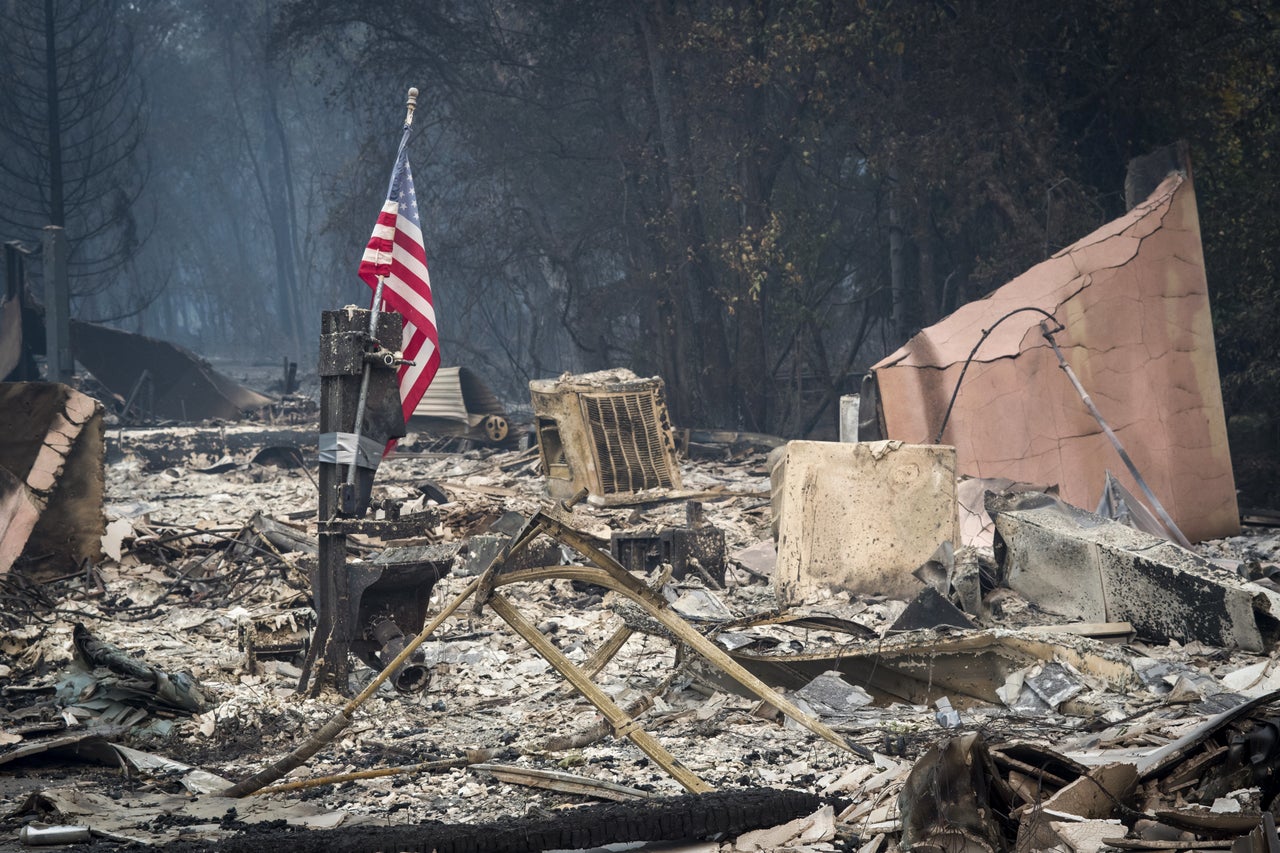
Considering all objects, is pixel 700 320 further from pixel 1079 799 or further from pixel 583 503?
pixel 1079 799

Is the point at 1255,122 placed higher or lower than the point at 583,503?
higher

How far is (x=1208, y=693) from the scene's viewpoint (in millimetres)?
5137

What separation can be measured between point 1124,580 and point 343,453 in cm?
458

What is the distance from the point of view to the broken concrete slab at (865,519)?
25.4ft

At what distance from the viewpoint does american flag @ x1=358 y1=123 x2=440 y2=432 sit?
6.42 meters

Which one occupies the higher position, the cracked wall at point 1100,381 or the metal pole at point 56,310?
the metal pole at point 56,310

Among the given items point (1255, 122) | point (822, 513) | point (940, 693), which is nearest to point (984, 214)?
point (1255, 122)

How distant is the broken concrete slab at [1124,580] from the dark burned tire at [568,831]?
3.35 m

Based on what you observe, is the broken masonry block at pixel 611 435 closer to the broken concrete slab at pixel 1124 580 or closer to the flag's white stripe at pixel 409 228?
the broken concrete slab at pixel 1124 580

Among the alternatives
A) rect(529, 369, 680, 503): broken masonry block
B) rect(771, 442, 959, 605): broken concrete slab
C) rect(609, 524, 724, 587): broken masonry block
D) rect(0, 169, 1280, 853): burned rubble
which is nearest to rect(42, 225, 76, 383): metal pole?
rect(0, 169, 1280, 853): burned rubble

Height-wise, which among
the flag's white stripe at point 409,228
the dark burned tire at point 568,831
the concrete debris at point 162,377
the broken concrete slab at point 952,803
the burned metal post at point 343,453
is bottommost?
the dark burned tire at point 568,831

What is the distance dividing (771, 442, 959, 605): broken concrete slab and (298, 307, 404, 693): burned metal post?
10.9 ft

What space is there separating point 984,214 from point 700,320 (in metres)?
4.99

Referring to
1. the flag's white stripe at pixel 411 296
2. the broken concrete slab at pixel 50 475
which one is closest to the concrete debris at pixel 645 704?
the broken concrete slab at pixel 50 475
